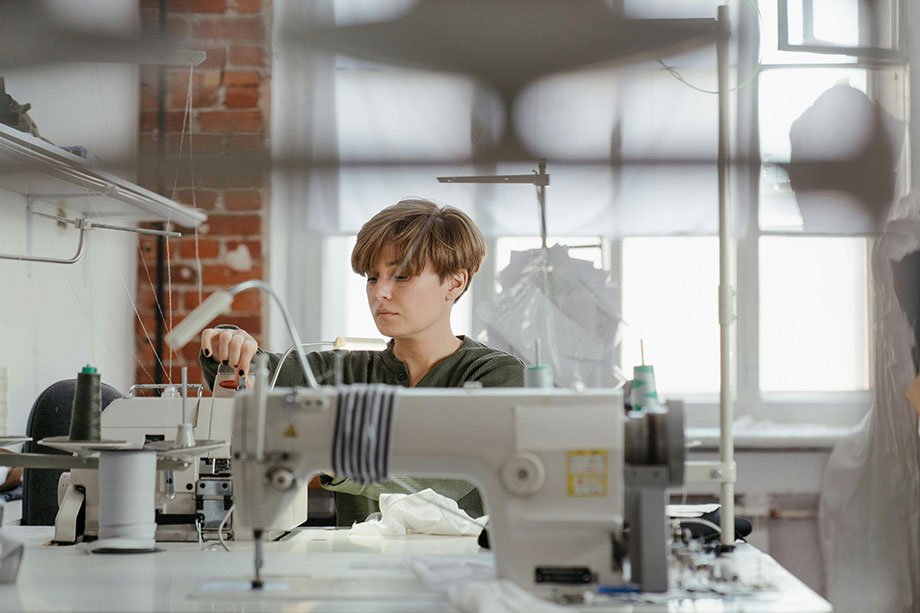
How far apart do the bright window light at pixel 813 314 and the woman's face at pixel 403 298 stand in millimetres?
1359

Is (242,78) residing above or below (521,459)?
above

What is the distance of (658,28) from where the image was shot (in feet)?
10.1

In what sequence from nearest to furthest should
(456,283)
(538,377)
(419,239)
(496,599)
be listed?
(496,599)
(538,377)
(419,239)
(456,283)

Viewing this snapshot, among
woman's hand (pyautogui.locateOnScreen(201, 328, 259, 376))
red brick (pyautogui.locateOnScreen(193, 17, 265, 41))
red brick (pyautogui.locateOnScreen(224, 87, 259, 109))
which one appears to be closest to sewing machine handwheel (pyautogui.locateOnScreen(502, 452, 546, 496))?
woman's hand (pyautogui.locateOnScreen(201, 328, 259, 376))

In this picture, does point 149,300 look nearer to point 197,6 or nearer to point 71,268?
point 71,268

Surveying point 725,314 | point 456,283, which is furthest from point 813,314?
point 725,314

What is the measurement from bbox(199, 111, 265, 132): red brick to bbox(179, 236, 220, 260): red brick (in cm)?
35

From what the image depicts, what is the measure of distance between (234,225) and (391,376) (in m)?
1.13

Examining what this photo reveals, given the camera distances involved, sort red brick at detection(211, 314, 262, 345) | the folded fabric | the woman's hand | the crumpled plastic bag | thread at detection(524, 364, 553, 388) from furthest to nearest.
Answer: red brick at detection(211, 314, 262, 345) → the woman's hand → the crumpled plastic bag → thread at detection(524, 364, 553, 388) → the folded fabric

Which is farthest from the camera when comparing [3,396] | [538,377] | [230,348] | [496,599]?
[230,348]

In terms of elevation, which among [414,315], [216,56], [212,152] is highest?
[216,56]

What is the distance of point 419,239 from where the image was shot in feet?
6.81

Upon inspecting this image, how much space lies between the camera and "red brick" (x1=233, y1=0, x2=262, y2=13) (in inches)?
122

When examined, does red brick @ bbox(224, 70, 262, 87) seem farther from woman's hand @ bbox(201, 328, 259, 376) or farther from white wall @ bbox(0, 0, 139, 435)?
woman's hand @ bbox(201, 328, 259, 376)
